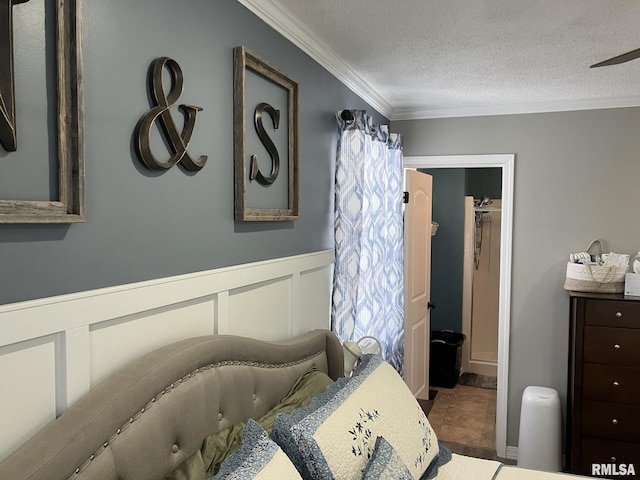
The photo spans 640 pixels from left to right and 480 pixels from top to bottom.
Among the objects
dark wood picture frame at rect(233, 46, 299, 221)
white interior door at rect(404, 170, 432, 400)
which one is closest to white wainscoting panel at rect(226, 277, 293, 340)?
dark wood picture frame at rect(233, 46, 299, 221)

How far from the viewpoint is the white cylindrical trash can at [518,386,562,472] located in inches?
137

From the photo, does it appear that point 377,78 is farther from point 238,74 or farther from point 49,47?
point 49,47

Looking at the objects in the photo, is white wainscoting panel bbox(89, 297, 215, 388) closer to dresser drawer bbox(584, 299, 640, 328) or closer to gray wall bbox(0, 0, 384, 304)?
gray wall bbox(0, 0, 384, 304)

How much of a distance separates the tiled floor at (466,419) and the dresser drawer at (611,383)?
97 centimetres

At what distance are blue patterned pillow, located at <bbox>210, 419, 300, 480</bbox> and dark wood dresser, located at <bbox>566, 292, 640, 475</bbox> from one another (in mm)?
2603

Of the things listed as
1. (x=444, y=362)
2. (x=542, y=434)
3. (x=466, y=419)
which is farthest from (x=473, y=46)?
(x=444, y=362)

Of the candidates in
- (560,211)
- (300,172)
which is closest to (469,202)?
(560,211)

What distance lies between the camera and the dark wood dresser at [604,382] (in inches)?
126

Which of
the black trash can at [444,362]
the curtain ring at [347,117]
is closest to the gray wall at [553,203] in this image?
the black trash can at [444,362]

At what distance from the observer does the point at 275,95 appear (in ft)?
7.02

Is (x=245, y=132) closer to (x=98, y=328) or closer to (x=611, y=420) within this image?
(x=98, y=328)

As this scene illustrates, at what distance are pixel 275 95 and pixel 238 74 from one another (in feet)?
1.10

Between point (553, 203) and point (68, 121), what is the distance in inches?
135

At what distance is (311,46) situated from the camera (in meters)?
2.43
